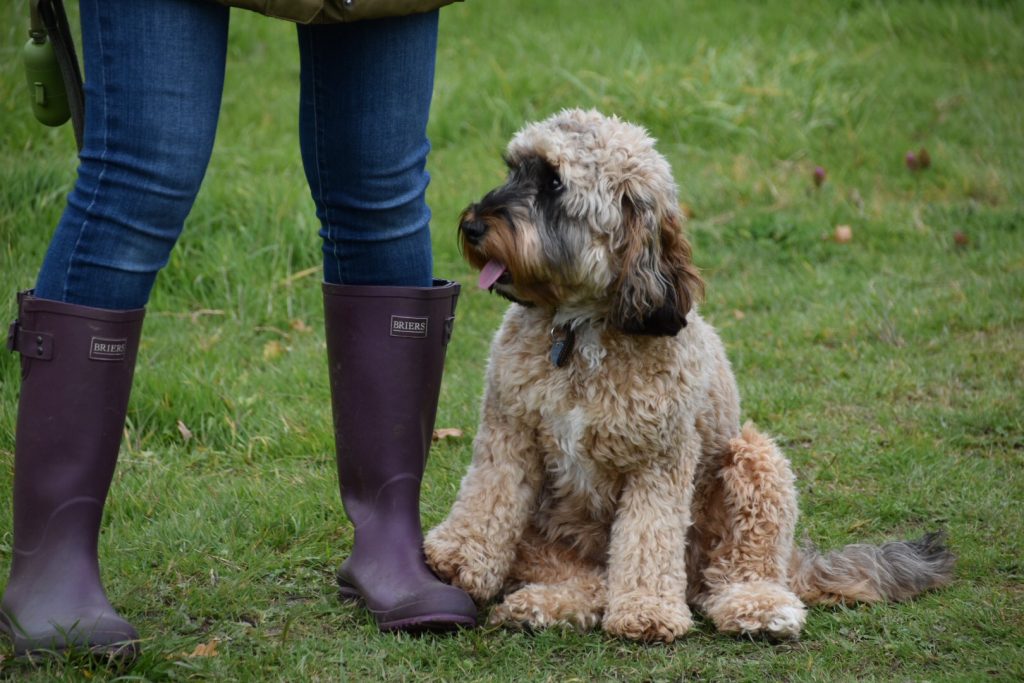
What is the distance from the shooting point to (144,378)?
4.27 m

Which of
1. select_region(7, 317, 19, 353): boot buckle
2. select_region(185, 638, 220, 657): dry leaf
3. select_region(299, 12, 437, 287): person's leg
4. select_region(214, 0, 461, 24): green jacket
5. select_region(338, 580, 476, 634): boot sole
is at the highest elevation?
select_region(214, 0, 461, 24): green jacket

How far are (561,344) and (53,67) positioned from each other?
54.8 inches

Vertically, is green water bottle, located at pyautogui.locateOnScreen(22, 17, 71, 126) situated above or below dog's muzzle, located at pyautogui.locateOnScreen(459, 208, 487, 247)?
above

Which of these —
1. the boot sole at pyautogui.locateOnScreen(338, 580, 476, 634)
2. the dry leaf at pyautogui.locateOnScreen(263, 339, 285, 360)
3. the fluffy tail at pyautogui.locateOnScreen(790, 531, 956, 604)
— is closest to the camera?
the boot sole at pyautogui.locateOnScreen(338, 580, 476, 634)

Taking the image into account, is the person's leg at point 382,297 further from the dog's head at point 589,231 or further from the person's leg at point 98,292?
the person's leg at point 98,292

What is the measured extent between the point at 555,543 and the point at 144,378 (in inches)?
69.5

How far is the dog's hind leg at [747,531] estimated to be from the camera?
3.11 m

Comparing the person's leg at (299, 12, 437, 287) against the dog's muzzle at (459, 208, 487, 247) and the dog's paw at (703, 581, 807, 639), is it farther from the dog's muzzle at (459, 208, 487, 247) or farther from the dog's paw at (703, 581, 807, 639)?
the dog's paw at (703, 581, 807, 639)

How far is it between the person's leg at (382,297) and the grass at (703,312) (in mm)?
152

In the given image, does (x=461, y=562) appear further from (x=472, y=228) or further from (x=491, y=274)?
(x=472, y=228)

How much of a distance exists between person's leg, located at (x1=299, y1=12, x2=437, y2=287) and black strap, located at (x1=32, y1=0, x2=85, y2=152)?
522 mm

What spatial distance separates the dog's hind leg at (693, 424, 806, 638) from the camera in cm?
311

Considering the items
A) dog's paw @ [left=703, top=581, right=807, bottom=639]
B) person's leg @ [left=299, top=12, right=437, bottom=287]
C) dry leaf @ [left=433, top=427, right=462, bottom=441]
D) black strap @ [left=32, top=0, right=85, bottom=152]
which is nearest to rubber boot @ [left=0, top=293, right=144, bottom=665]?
black strap @ [left=32, top=0, right=85, bottom=152]

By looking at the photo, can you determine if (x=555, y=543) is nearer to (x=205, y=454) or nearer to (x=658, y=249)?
(x=658, y=249)
